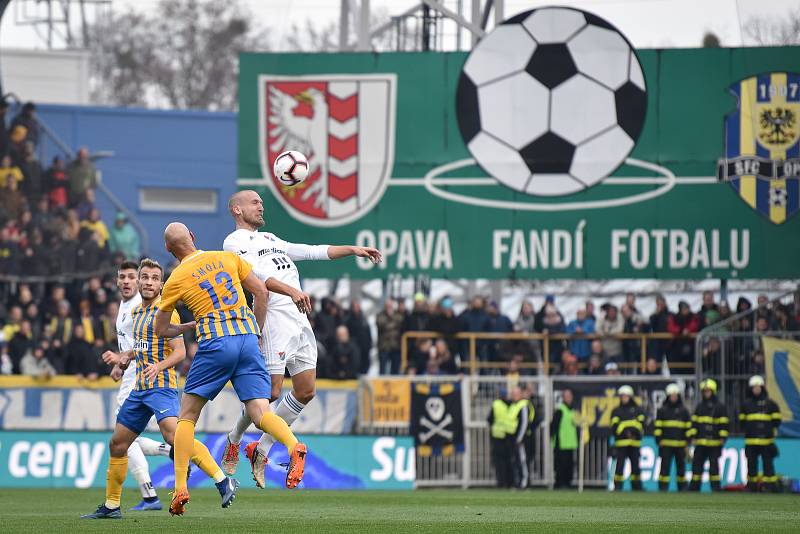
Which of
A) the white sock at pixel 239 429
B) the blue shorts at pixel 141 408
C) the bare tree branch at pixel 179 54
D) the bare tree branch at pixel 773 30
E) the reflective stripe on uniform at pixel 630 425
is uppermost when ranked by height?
the bare tree branch at pixel 179 54

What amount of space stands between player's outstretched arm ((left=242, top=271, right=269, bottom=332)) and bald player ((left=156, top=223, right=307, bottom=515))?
1 centimetres

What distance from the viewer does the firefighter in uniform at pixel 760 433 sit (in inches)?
876

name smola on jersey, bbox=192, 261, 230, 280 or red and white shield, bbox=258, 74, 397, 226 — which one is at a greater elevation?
red and white shield, bbox=258, 74, 397, 226

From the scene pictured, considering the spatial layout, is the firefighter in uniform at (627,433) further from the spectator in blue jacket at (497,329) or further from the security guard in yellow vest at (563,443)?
the spectator in blue jacket at (497,329)

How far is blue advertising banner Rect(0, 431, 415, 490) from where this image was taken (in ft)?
71.2

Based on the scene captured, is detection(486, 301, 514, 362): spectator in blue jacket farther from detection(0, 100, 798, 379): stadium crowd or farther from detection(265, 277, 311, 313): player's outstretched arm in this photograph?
detection(265, 277, 311, 313): player's outstretched arm

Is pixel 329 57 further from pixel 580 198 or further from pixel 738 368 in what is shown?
pixel 738 368

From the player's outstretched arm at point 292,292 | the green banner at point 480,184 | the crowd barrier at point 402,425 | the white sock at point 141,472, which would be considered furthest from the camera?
the green banner at point 480,184

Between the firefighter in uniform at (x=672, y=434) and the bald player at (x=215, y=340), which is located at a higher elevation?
the bald player at (x=215, y=340)

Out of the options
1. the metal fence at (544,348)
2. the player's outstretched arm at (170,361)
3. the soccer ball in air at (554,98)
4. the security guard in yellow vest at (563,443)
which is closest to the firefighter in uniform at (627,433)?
the security guard in yellow vest at (563,443)

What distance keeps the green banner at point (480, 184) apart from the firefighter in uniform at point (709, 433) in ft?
6.78

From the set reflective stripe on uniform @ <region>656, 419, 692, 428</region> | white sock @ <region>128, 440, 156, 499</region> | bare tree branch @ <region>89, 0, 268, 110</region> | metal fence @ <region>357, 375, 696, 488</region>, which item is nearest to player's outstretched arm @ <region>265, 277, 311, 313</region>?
white sock @ <region>128, 440, 156, 499</region>

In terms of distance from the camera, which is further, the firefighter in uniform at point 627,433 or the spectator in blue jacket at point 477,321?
the spectator in blue jacket at point 477,321

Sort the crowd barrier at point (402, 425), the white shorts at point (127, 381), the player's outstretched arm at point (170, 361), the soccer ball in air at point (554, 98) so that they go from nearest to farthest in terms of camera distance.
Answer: the player's outstretched arm at point (170, 361)
the white shorts at point (127, 381)
the crowd barrier at point (402, 425)
the soccer ball in air at point (554, 98)
